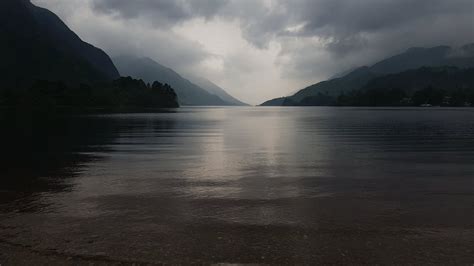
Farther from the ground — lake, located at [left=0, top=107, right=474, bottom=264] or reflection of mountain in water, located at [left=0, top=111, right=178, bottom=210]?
reflection of mountain in water, located at [left=0, top=111, right=178, bottom=210]

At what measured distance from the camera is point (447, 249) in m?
11.6

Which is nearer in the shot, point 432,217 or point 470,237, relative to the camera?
point 470,237

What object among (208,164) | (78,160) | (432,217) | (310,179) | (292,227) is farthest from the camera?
(78,160)

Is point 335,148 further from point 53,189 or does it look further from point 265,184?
point 53,189

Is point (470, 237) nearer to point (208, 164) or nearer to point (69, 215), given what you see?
point (69, 215)

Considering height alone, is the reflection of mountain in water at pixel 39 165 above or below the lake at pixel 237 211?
above

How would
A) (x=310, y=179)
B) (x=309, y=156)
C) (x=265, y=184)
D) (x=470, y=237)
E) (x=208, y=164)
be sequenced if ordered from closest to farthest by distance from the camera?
(x=470, y=237) < (x=265, y=184) < (x=310, y=179) < (x=208, y=164) < (x=309, y=156)

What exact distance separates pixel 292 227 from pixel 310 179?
9.53 meters

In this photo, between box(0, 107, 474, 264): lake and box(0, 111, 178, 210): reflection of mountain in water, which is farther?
box(0, 111, 178, 210): reflection of mountain in water

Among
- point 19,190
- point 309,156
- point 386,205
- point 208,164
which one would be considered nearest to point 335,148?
point 309,156

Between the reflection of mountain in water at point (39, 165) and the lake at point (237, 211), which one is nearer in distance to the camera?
the lake at point (237, 211)

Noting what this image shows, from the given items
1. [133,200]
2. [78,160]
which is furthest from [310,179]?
[78,160]

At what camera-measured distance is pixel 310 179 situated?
22875 mm

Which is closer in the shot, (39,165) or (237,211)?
(237,211)
